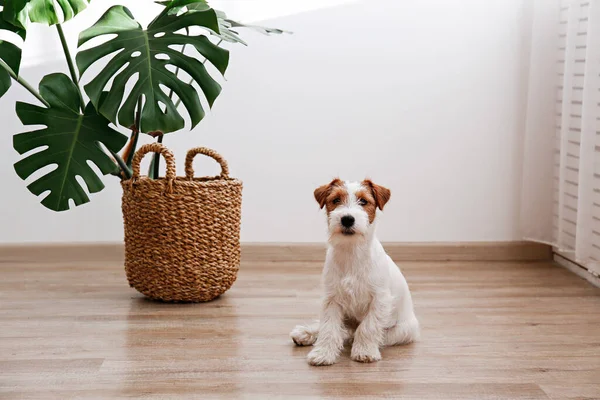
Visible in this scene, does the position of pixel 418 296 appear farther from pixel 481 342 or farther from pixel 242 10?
pixel 242 10

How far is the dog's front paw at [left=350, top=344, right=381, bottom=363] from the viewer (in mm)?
2260

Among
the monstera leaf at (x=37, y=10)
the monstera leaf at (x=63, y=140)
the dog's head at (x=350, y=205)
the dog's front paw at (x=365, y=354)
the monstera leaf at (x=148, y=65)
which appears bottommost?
the dog's front paw at (x=365, y=354)

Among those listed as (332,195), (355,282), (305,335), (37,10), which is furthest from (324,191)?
(37,10)

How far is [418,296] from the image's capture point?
10.0ft

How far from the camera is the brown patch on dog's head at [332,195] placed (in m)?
→ 2.24

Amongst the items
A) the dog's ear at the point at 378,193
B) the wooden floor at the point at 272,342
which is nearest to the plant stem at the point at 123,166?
the wooden floor at the point at 272,342

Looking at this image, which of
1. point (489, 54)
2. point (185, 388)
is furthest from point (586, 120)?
point (185, 388)

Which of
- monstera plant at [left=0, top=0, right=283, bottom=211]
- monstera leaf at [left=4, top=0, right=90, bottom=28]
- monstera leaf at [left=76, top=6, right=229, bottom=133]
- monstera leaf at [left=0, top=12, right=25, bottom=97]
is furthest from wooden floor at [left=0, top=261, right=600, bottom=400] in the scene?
monstera leaf at [left=4, top=0, right=90, bottom=28]

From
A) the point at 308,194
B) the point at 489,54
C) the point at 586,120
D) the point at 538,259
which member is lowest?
the point at 538,259

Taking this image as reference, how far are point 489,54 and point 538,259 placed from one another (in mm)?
961

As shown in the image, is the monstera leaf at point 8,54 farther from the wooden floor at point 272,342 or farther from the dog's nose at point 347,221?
the dog's nose at point 347,221

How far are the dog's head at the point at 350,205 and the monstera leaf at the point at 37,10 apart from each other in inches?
41.6

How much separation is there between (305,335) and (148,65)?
39.5 inches

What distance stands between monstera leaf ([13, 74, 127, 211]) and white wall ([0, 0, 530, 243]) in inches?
33.8
